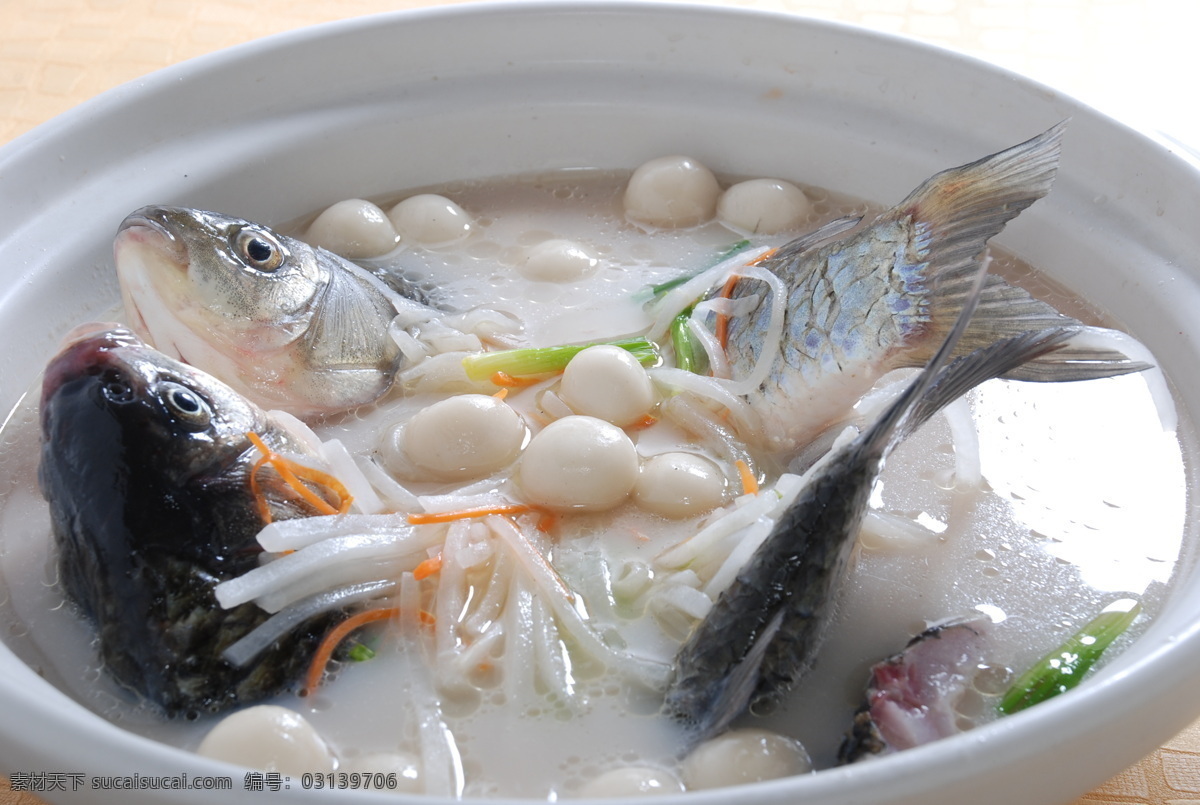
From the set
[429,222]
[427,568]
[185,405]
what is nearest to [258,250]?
[185,405]

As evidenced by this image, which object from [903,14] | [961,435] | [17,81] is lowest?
[17,81]

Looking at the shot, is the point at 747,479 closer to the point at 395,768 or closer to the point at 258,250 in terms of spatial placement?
the point at 395,768

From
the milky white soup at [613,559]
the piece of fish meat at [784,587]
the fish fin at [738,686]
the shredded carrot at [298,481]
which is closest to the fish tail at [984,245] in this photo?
the milky white soup at [613,559]

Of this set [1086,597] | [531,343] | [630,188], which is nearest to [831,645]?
[1086,597]

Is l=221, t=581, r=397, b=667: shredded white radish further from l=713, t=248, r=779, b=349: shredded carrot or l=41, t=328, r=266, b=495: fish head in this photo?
l=713, t=248, r=779, b=349: shredded carrot

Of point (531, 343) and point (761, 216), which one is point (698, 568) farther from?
point (761, 216)

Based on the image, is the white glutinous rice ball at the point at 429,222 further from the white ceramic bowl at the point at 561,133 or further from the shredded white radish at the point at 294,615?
the shredded white radish at the point at 294,615

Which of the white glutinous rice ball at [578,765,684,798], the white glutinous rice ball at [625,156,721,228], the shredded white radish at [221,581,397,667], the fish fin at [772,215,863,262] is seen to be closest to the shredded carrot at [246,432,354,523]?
the shredded white radish at [221,581,397,667]
